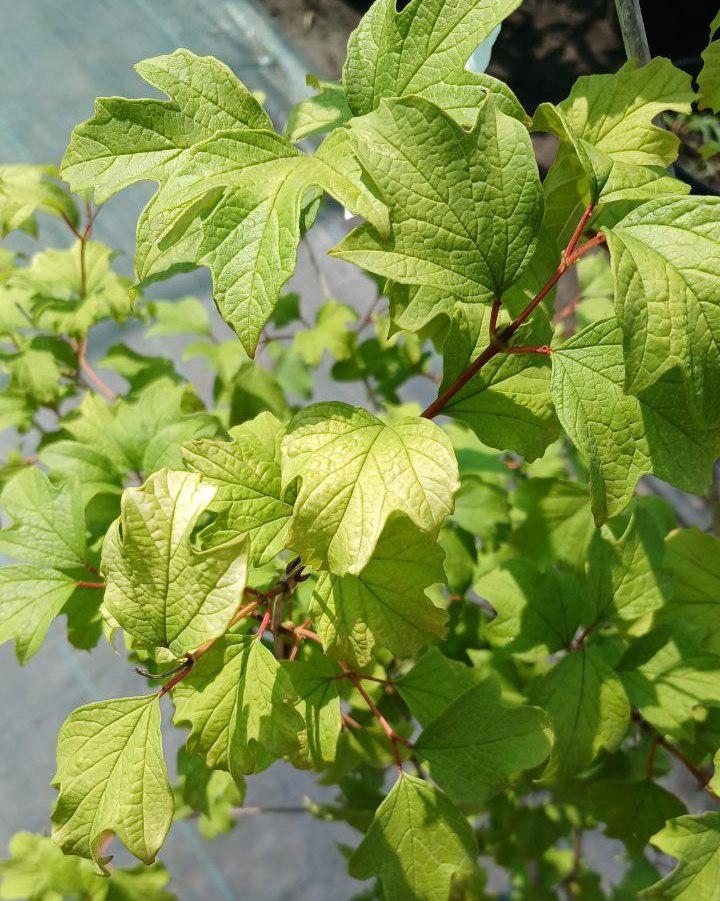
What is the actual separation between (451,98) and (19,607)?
2.22 ft

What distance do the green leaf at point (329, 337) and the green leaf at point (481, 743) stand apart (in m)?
0.82

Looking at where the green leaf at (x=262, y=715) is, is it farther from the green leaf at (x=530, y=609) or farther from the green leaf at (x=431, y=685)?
the green leaf at (x=530, y=609)

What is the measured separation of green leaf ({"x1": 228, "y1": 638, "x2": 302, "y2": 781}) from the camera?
0.69 meters

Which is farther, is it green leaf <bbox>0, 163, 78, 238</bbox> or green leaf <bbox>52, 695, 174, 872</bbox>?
green leaf <bbox>0, 163, 78, 238</bbox>

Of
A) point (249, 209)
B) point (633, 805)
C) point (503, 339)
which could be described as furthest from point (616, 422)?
point (633, 805)

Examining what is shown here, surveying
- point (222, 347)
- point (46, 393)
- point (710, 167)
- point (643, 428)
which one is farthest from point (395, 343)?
point (710, 167)

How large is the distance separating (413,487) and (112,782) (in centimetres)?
35

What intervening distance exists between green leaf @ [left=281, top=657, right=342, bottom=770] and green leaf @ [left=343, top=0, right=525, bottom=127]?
0.54 m

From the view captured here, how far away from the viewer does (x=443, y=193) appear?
0.58 m

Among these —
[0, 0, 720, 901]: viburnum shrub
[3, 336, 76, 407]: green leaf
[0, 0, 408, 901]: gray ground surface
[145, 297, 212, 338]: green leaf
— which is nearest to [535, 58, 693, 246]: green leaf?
[0, 0, 720, 901]: viburnum shrub

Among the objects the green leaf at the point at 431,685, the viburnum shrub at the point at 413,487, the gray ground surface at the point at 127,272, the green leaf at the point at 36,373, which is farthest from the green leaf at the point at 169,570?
the gray ground surface at the point at 127,272

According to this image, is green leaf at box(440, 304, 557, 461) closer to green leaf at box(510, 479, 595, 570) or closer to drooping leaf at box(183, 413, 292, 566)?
drooping leaf at box(183, 413, 292, 566)

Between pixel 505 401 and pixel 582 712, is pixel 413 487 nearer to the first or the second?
pixel 505 401

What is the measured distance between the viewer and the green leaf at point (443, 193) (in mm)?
562
